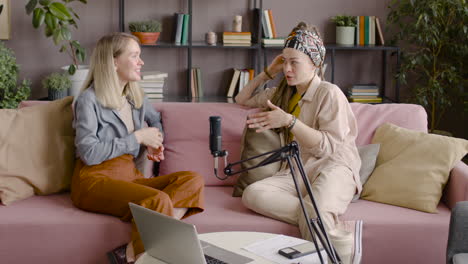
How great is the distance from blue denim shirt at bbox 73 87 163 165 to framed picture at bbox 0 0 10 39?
224 centimetres

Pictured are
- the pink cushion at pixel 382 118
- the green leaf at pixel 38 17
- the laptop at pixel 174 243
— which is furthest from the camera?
the green leaf at pixel 38 17

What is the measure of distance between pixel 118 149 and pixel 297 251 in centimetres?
104

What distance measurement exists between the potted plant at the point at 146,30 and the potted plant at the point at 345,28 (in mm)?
1301

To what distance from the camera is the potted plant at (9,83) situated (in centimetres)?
430

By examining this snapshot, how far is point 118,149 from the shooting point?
9.34 ft

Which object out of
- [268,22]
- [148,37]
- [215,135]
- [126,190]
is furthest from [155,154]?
[268,22]

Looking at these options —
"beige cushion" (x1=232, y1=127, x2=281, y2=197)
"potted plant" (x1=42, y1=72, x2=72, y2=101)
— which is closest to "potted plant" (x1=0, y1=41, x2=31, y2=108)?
"potted plant" (x1=42, y1=72, x2=72, y2=101)

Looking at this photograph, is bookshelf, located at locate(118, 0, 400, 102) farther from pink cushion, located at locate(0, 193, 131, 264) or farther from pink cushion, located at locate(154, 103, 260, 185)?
pink cushion, located at locate(0, 193, 131, 264)

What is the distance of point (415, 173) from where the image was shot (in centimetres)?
290

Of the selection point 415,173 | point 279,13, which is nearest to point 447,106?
point 279,13

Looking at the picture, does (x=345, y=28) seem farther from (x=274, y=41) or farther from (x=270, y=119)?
(x=270, y=119)

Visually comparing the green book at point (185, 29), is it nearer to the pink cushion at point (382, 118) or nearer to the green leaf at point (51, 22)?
the green leaf at point (51, 22)

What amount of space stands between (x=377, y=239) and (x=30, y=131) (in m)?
1.55

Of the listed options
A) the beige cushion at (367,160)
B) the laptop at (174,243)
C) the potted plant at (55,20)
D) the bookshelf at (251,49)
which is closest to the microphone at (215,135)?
the laptop at (174,243)
